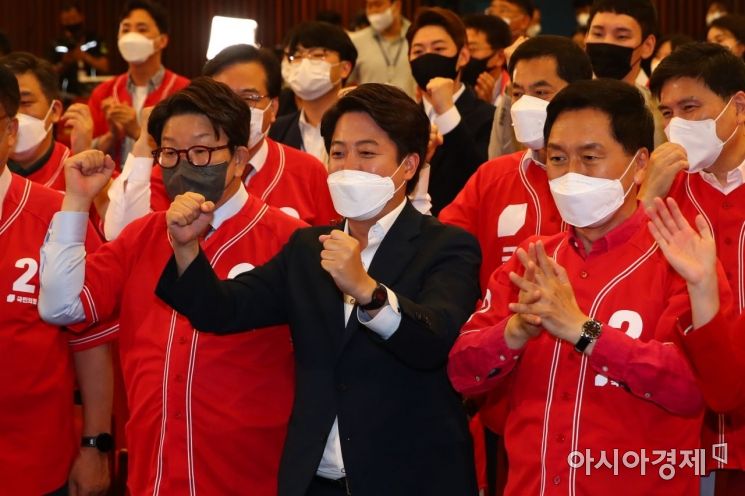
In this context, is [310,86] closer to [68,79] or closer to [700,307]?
[700,307]

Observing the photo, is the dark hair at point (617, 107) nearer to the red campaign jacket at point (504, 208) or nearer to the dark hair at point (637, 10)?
the red campaign jacket at point (504, 208)

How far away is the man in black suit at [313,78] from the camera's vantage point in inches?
211

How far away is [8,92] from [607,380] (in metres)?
2.11

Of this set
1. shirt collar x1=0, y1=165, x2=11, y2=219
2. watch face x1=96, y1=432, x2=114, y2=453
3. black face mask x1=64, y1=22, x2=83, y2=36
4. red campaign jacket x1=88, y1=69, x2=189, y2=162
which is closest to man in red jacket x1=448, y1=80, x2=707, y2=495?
watch face x1=96, y1=432, x2=114, y2=453

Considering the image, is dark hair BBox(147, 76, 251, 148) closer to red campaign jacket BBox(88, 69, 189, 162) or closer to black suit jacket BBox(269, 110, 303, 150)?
black suit jacket BBox(269, 110, 303, 150)

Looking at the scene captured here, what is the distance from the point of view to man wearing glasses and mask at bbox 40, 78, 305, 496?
3.29 meters

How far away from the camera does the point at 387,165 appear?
10.6 ft

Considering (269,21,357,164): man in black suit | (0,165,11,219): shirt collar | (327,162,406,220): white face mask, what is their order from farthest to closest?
1. (269,21,357,164): man in black suit
2. (0,165,11,219): shirt collar
3. (327,162,406,220): white face mask

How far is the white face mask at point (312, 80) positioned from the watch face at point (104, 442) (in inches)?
84.7

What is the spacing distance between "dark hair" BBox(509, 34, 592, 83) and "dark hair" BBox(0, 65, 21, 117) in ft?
5.66

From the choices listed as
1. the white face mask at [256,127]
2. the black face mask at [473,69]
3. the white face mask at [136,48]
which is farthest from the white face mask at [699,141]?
the white face mask at [136,48]

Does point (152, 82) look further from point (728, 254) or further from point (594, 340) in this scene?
point (594, 340)

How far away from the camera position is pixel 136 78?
23.1 ft

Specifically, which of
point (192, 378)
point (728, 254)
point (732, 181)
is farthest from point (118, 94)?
point (728, 254)
